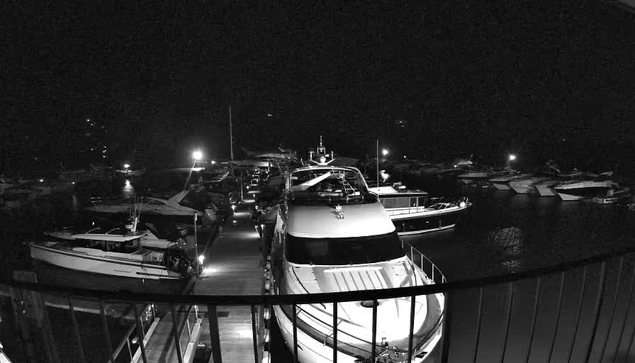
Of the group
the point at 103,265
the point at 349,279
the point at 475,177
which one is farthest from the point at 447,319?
the point at 475,177

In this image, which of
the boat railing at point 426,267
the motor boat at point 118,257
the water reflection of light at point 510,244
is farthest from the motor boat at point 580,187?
the motor boat at point 118,257

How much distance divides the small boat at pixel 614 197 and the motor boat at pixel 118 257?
34589mm

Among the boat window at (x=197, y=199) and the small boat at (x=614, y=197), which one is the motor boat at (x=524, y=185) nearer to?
the small boat at (x=614, y=197)

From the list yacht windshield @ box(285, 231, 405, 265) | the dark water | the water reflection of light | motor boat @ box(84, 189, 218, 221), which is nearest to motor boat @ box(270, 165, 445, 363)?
yacht windshield @ box(285, 231, 405, 265)

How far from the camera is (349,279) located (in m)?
6.62

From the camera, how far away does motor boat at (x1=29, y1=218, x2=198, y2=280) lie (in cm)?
1332

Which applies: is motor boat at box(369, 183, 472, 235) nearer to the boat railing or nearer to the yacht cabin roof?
the boat railing

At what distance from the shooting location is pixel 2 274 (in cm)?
1484

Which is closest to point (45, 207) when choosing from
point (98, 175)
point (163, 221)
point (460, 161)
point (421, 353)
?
point (163, 221)

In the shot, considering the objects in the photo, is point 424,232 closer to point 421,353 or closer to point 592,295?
point 592,295

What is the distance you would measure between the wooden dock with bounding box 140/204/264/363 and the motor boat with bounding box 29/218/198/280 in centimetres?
197

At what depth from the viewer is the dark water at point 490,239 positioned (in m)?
13.6

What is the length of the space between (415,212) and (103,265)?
16.4 meters

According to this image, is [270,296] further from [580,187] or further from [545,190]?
[545,190]
